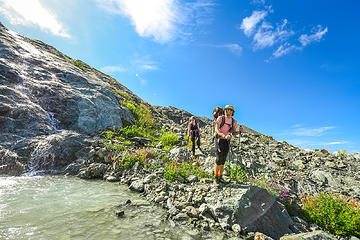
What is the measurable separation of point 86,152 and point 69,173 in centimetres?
157

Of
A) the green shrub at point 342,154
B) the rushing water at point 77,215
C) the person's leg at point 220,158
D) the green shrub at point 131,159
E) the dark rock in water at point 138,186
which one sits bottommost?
the rushing water at point 77,215

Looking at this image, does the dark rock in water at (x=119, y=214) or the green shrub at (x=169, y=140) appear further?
the green shrub at (x=169, y=140)

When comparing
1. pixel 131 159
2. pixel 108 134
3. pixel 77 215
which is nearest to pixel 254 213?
pixel 77 215

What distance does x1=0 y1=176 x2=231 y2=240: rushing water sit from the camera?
351 centimetres

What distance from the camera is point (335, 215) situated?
468cm

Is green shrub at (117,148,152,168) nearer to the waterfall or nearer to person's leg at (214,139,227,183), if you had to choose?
the waterfall

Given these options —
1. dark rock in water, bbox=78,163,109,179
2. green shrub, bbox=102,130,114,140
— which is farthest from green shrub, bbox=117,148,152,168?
green shrub, bbox=102,130,114,140

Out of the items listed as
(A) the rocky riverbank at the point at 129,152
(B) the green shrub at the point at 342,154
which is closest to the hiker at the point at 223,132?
(A) the rocky riverbank at the point at 129,152

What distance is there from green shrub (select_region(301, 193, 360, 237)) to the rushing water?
333 centimetres

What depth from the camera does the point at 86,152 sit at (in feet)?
31.4

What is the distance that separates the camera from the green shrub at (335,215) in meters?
4.30

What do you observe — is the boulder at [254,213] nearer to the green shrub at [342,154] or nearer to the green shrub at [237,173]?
the green shrub at [237,173]

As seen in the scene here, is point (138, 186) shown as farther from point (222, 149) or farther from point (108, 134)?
point (108, 134)

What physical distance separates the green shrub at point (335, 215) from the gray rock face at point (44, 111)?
36.4 feet
